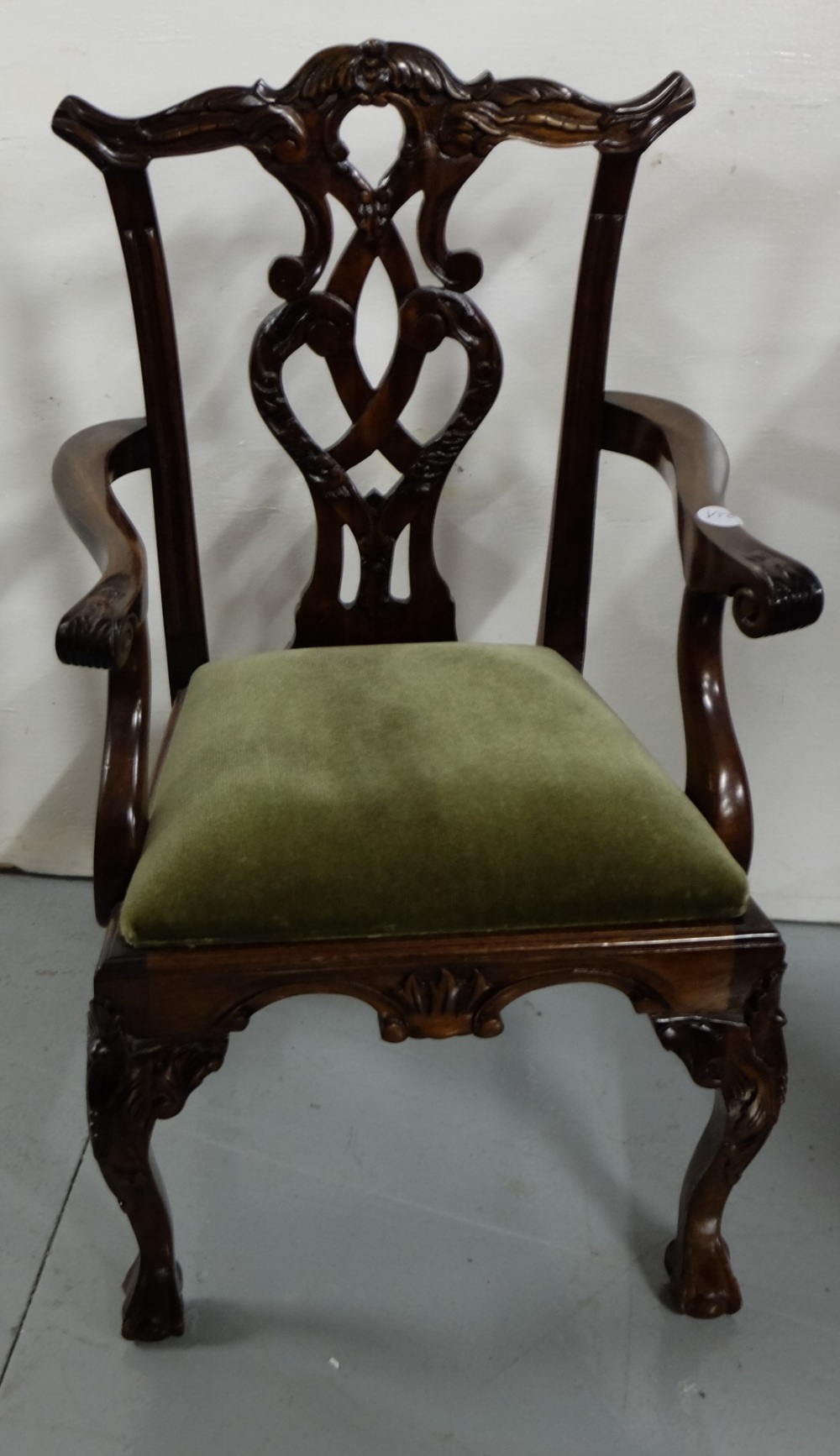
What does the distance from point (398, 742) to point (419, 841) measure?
13 centimetres

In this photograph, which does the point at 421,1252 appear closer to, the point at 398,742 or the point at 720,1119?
the point at 720,1119

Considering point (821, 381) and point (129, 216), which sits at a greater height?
point (129, 216)

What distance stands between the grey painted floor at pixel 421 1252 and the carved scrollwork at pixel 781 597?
697 millimetres

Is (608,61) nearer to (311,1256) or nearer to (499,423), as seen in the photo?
(499,423)

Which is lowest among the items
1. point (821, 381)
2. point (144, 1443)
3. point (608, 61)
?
point (144, 1443)

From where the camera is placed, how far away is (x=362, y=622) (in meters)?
1.32

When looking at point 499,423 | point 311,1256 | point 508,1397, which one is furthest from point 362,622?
point 508,1397

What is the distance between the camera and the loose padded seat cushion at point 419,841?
893mm

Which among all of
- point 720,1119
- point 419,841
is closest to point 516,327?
point 419,841

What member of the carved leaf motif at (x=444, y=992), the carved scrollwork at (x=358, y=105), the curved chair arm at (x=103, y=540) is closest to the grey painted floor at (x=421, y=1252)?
the carved leaf motif at (x=444, y=992)

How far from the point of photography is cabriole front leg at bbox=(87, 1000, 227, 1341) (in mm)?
939

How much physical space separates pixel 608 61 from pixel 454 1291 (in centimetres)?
137

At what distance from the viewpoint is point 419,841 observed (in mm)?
902

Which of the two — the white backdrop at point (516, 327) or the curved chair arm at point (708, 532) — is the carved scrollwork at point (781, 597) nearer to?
the curved chair arm at point (708, 532)
